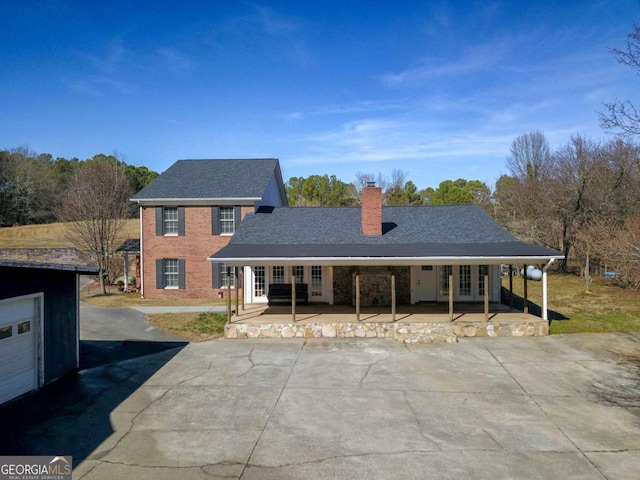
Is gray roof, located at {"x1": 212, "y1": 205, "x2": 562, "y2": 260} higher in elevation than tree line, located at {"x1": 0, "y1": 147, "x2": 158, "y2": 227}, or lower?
lower

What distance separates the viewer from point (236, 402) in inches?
344

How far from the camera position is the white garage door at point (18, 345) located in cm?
866

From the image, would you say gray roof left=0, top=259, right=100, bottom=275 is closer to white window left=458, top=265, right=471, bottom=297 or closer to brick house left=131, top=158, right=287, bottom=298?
brick house left=131, top=158, right=287, bottom=298

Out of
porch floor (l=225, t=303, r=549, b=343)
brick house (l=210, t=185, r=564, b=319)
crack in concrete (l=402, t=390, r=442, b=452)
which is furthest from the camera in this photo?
brick house (l=210, t=185, r=564, b=319)

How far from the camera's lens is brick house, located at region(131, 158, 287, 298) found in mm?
21703

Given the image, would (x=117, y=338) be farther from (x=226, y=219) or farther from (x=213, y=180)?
(x=213, y=180)

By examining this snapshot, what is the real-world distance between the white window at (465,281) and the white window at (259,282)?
338 inches

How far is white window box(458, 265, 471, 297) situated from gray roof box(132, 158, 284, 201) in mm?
10451

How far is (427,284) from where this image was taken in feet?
58.8

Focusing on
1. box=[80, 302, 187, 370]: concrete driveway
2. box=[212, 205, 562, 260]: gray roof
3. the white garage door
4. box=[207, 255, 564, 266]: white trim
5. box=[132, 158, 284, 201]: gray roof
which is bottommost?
box=[80, 302, 187, 370]: concrete driveway

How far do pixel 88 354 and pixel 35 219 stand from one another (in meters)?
52.5

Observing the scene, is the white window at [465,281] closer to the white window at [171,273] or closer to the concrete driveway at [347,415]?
the concrete driveway at [347,415]

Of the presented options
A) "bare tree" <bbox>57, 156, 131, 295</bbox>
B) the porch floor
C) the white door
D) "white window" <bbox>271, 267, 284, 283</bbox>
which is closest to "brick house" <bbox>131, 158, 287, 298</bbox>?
"bare tree" <bbox>57, 156, 131, 295</bbox>

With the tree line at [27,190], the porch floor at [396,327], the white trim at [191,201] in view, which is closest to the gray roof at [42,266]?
the porch floor at [396,327]
